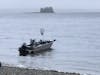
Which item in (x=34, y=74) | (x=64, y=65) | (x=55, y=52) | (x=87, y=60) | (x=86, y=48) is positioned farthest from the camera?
(x=86, y=48)

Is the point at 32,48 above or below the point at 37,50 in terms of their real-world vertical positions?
above

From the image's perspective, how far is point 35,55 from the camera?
158ft

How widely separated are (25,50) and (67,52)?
6853 millimetres

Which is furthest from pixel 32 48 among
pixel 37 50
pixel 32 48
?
pixel 37 50

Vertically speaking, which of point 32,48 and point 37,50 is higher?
point 32,48

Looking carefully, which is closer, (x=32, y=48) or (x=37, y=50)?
(x=32, y=48)

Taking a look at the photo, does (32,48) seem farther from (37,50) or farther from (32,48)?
(37,50)

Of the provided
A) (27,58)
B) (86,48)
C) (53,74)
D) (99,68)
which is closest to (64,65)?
(99,68)

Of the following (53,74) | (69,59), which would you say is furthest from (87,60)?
(53,74)

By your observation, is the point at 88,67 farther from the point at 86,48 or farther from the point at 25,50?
the point at 86,48

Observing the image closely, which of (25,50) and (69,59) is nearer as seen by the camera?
(69,59)

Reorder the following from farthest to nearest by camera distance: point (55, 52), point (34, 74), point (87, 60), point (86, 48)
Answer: point (86, 48) → point (55, 52) → point (87, 60) → point (34, 74)

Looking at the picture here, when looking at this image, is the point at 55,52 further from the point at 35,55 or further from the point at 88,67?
the point at 88,67

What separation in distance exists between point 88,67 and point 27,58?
36.3 ft
